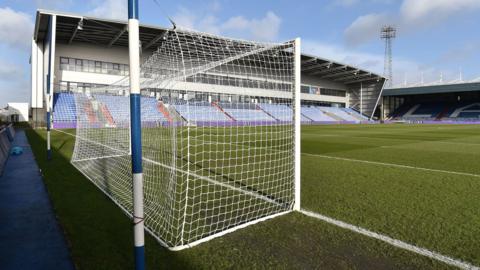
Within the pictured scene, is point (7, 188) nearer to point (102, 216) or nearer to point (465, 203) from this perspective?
point (102, 216)

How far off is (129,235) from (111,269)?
82 cm

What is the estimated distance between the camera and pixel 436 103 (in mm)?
64250

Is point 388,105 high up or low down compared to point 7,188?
up

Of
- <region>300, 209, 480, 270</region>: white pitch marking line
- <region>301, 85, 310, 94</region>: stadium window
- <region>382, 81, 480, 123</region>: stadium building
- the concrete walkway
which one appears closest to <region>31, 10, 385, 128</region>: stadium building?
<region>301, 85, 310, 94</region>: stadium window

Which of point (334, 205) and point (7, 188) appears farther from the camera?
point (7, 188)

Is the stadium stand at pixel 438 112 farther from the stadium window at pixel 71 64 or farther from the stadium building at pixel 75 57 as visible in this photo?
the stadium window at pixel 71 64

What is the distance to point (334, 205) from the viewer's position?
15.6 feet

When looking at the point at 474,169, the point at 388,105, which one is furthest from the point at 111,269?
the point at 388,105

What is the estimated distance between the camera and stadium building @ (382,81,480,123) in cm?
5459

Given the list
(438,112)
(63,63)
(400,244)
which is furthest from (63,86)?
(438,112)

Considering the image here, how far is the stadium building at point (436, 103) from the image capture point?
5459 cm

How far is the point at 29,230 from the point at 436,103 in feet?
240

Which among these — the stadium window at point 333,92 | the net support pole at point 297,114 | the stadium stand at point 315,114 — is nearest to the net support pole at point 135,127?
the net support pole at point 297,114

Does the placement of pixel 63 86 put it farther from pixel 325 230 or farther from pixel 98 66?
pixel 325 230
